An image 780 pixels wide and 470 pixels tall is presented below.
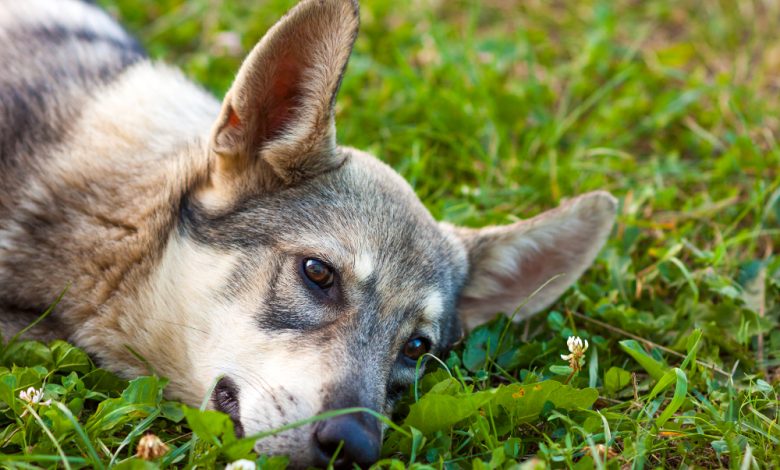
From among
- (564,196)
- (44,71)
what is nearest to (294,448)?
(44,71)

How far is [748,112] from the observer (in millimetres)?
5645

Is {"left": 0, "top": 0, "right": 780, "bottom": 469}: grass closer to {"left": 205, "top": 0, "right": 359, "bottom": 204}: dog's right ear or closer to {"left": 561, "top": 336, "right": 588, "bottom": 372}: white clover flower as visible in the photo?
{"left": 561, "top": 336, "right": 588, "bottom": 372}: white clover flower

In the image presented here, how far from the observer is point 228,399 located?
312 centimetres

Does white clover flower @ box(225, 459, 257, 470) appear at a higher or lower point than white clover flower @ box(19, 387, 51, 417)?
lower

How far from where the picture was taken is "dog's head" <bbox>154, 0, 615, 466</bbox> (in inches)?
121

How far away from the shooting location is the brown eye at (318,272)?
3.30m

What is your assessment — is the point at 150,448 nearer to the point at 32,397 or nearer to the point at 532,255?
the point at 32,397

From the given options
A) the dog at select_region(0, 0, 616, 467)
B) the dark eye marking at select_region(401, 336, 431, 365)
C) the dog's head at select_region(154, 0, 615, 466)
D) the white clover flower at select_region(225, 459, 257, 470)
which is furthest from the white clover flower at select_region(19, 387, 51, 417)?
the dark eye marking at select_region(401, 336, 431, 365)

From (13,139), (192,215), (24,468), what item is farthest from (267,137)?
(24,468)

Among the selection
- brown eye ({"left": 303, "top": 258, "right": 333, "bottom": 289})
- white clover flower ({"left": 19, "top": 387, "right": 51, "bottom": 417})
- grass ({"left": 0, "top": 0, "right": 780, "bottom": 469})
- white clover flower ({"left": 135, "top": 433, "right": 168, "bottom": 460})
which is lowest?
grass ({"left": 0, "top": 0, "right": 780, "bottom": 469})

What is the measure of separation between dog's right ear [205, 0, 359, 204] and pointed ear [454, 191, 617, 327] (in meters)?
0.99

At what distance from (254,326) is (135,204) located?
810 mm

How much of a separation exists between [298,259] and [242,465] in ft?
2.94

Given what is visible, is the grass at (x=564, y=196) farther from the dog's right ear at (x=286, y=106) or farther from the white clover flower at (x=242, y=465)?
the dog's right ear at (x=286, y=106)
